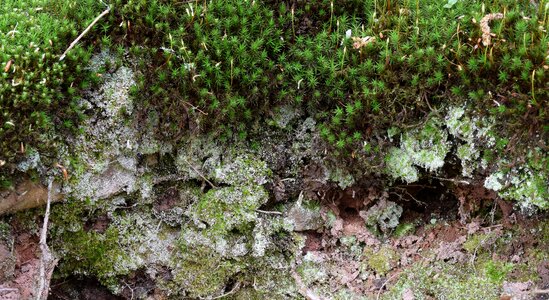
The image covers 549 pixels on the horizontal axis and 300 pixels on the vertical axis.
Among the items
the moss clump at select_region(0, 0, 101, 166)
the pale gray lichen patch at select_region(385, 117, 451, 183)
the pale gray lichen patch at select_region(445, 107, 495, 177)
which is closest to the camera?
the moss clump at select_region(0, 0, 101, 166)

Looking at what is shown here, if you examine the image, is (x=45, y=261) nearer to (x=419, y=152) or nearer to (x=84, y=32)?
(x=84, y=32)

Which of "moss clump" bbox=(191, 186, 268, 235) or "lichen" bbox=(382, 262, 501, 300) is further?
"moss clump" bbox=(191, 186, 268, 235)

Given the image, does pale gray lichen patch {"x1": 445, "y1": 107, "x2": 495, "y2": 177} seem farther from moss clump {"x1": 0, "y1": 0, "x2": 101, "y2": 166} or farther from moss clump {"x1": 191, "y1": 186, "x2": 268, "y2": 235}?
moss clump {"x1": 0, "y1": 0, "x2": 101, "y2": 166}

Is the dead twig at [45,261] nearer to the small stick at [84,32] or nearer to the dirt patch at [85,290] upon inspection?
the dirt patch at [85,290]

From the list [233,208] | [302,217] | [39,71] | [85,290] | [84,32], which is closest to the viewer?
[39,71]

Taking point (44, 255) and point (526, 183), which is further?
point (44, 255)

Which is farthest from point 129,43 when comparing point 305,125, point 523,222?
point 523,222

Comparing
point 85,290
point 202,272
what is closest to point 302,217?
point 202,272

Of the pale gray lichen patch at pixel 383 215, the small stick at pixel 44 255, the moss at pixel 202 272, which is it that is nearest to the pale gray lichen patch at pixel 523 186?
the pale gray lichen patch at pixel 383 215

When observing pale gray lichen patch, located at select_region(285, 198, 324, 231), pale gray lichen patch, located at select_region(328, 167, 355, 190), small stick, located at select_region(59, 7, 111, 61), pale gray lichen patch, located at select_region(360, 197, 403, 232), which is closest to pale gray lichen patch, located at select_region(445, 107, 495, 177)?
pale gray lichen patch, located at select_region(360, 197, 403, 232)

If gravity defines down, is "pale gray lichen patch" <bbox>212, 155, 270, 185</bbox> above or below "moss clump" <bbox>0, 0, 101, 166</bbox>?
below

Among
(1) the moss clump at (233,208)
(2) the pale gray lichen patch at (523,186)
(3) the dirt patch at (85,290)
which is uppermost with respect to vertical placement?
(2) the pale gray lichen patch at (523,186)
